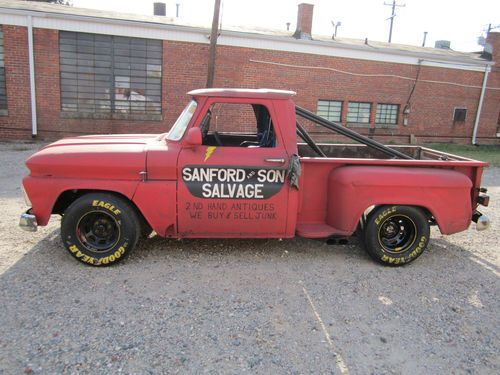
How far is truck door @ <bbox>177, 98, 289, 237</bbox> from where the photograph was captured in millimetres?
4402

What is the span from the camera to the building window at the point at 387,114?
18984mm

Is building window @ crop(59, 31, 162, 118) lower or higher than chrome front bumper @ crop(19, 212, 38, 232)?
higher

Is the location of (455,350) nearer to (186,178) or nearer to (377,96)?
(186,178)

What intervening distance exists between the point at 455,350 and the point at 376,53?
55.3 feet

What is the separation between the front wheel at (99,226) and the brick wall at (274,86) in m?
11.5

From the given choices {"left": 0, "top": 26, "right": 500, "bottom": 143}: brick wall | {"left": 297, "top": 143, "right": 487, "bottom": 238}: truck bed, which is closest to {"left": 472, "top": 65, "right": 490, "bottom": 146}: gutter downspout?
{"left": 0, "top": 26, "right": 500, "bottom": 143}: brick wall

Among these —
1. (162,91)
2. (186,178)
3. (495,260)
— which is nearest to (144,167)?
(186,178)

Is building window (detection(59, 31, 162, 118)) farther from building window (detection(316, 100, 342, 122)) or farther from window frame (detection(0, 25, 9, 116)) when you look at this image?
building window (detection(316, 100, 342, 122))

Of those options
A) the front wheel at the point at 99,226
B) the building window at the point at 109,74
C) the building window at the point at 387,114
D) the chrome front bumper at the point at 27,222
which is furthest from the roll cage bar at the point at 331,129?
the building window at the point at 387,114

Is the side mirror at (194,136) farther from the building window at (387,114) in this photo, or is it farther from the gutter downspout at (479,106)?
the gutter downspout at (479,106)

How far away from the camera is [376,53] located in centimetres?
1798

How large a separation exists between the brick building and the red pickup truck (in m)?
10.9

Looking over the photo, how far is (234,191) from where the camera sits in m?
4.45

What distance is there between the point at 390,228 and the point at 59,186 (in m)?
3.82
